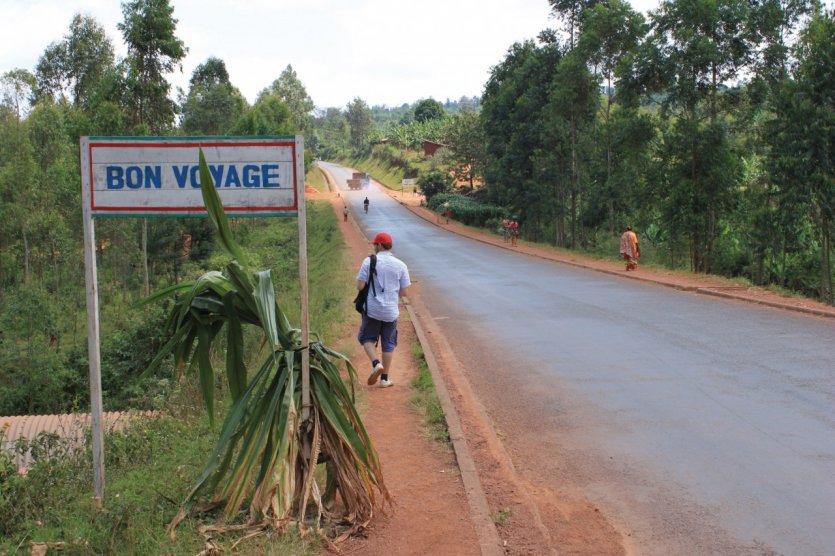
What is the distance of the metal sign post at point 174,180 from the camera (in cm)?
486

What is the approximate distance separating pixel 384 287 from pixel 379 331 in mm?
598

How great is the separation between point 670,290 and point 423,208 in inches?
1902

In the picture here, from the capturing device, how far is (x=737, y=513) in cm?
493

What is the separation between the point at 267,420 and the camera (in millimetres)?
4570

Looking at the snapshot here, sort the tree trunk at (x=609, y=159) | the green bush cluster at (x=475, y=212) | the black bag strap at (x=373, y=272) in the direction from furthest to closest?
the green bush cluster at (x=475, y=212)
the tree trunk at (x=609, y=159)
the black bag strap at (x=373, y=272)

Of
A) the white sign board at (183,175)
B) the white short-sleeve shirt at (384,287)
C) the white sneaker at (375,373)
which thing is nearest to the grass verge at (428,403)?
the white sneaker at (375,373)

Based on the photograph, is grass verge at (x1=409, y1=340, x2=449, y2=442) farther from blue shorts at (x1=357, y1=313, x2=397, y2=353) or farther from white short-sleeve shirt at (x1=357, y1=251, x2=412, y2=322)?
white short-sleeve shirt at (x1=357, y1=251, x2=412, y2=322)

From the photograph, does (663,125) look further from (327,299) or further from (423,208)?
(423,208)

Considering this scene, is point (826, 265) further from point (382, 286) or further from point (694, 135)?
point (382, 286)

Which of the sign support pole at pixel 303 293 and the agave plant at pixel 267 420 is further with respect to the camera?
the sign support pole at pixel 303 293

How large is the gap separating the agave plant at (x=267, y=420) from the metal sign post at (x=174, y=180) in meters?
0.41

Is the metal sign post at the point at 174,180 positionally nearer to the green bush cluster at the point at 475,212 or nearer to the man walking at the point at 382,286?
the man walking at the point at 382,286

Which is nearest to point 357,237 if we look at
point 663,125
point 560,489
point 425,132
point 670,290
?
point 663,125

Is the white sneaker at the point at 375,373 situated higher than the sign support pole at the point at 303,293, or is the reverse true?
the sign support pole at the point at 303,293
